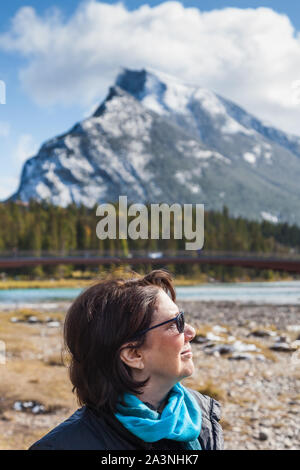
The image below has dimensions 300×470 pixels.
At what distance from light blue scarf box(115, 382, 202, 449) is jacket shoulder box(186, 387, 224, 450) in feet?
0.20

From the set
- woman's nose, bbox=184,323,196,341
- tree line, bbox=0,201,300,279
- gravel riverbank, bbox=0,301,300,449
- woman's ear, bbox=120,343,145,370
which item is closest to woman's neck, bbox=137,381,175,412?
woman's ear, bbox=120,343,145,370

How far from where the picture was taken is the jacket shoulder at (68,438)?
175 centimetres

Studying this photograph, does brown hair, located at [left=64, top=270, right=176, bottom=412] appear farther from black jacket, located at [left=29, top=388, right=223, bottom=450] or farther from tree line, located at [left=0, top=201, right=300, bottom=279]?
tree line, located at [left=0, top=201, right=300, bottom=279]

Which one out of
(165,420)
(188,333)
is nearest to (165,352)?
(188,333)

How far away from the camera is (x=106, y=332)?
1922 millimetres

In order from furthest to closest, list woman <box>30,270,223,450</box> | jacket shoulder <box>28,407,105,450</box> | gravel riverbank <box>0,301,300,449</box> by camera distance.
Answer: gravel riverbank <box>0,301,300,449</box>
woman <box>30,270,223,450</box>
jacket shoulder <box>28,407,105,450</box>

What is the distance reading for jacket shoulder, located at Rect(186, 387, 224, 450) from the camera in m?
2.03

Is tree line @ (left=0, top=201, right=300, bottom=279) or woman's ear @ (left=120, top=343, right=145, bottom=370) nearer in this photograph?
woman's ear @ (left=120, top=343, right=145, bottom=370)

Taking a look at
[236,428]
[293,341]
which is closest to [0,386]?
[236,428]

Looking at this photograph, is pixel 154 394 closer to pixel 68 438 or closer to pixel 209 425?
pixel 209 425

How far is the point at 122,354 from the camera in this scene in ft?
6.42

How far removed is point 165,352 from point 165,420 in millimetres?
283

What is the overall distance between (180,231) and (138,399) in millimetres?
107260
